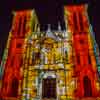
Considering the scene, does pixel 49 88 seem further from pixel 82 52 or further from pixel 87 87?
pixel 82 52

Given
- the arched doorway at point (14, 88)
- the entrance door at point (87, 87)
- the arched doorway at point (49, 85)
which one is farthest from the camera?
the arched doorway at point (14, 88)

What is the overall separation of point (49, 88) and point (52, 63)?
1380 mm

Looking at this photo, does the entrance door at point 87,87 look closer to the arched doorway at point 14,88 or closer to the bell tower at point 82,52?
the bell tower at point 82,52

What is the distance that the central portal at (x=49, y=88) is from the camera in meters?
11.4

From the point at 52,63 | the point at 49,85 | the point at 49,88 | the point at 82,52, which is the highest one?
the point at 82,52

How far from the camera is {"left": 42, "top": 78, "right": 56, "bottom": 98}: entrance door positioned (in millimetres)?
11453

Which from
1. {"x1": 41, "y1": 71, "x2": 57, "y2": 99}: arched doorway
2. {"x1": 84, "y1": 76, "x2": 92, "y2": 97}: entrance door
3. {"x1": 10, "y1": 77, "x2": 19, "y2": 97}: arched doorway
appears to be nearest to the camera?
{"x1": 84, "y1": 76, "x2": 92, "y2": 97}: entrance door

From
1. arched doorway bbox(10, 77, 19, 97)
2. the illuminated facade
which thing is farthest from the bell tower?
arched doorway bbox(10, 77, 19, 97)

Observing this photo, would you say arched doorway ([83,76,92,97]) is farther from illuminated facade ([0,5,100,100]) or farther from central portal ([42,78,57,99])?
central portal ([42,78,57,99])

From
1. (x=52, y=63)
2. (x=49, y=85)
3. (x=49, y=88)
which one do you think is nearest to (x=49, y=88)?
(x=49, y=88)

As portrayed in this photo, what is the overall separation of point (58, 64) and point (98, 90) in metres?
2.45

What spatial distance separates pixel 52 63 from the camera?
1242 cm

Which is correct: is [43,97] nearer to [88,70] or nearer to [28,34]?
[88,70]

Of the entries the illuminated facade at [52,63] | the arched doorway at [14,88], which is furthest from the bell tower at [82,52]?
the arched doorway at [14,88]
